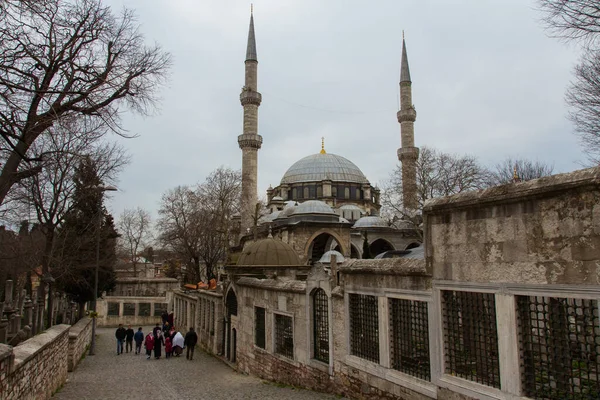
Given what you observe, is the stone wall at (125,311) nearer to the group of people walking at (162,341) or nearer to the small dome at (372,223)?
the group of people walking at (162,341)

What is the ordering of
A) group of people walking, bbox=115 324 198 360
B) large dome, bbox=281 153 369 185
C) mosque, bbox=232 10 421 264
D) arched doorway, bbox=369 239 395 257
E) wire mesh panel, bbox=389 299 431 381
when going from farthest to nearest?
large dome, bbox=281 153 369 185 < arched doorway, bbox=369 239 395 257 < mosque, bbox=232 10 421 264 < group of people walking, bbox=115 324 198 360 < wire mesh panel, bbox=389 299 431 381

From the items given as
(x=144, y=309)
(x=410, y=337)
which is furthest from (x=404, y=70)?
(x=410, y=337)

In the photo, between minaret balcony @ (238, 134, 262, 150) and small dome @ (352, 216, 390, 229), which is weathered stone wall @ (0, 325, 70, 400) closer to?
minaret balcony @ (238, 134, 262, 150)

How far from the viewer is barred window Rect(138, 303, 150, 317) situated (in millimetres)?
30672

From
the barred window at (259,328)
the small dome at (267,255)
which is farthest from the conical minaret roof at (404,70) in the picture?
the barred window at (259,328)

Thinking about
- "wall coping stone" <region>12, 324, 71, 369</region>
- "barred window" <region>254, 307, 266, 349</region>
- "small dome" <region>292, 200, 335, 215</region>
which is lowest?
"barred window" <region>254, 307, 266, 349</region>

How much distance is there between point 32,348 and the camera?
743cm

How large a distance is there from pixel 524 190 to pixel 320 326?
5402mm

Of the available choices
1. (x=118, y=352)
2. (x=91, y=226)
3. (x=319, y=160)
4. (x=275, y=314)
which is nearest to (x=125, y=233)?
(x=319, y=160)

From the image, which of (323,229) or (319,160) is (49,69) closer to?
(323,229)

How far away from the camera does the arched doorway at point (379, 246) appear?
121 feet

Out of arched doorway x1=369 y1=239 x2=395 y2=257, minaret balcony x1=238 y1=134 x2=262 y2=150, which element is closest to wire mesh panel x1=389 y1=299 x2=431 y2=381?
arched doorway x1=369 y1=239 x2=395 y2=257

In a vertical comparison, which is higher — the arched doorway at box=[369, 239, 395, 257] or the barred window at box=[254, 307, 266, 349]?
the arched doorway at box=[369, 239, 395, 257]

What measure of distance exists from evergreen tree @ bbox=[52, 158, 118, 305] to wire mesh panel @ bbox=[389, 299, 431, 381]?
43.6 feet
